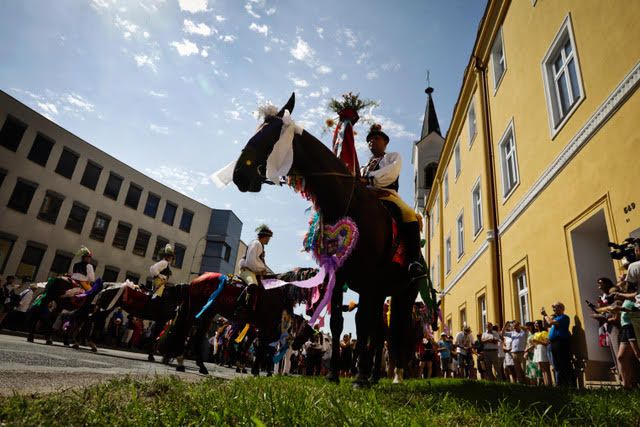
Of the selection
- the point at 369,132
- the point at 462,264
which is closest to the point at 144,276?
the point at 462,264

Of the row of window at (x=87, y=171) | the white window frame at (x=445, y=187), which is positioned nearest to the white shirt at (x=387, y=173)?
the white window frame at (x=445, y=187)

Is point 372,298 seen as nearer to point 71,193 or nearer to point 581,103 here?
point 581,103

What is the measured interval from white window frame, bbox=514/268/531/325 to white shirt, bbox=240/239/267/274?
26.5ft

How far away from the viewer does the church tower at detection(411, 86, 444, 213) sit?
108ft

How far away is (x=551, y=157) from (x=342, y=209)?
26.0 ft

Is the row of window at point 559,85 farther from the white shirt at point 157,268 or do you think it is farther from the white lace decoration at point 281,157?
the white shirt at point 157,268

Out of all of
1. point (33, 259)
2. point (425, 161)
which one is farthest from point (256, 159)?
point (425, 161)

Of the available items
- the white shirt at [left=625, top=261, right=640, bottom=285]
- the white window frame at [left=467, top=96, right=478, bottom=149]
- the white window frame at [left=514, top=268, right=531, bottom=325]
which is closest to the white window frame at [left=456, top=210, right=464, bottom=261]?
the white window frame at [left=467, top=96, right=478, bottom=149]

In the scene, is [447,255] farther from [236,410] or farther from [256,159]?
[236,410]

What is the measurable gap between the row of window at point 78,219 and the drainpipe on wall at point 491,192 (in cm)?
2919

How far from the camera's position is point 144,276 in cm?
3447

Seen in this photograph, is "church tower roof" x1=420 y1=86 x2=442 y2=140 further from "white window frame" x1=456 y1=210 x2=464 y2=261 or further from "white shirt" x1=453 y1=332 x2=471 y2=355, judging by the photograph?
"white shirt" x1=453 y1=332 x2=471 y2=355

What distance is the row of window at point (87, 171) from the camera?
25797 millimetres

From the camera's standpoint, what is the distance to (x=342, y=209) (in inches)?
175
